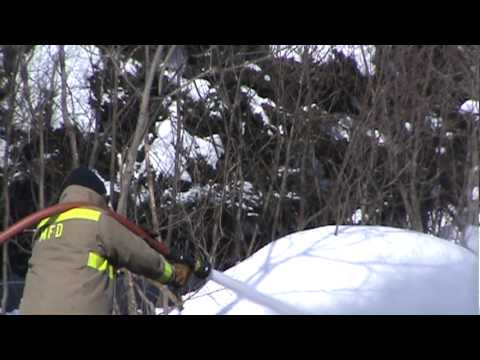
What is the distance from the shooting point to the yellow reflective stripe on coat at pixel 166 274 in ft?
9.24

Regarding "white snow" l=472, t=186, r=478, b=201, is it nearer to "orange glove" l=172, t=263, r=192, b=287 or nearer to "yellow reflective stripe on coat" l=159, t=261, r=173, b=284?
"orange glove" l=172, t=263, r=192, b=287

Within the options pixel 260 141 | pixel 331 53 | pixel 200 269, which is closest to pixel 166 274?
pixel 200 269

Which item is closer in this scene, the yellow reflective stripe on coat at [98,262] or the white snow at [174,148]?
the yellow reflective stripe on coat at [98,262]

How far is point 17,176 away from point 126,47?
2.54 metres

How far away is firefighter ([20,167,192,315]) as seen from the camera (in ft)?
8.13

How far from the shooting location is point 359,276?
4387mm

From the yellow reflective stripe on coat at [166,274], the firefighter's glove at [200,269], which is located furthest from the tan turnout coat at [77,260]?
the firefighter's glove at [200,269]

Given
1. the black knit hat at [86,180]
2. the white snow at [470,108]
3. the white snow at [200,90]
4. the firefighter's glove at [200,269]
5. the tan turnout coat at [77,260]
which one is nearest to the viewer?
the tan turnout coat at [77,260]

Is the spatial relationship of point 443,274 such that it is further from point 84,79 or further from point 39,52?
point 39,52

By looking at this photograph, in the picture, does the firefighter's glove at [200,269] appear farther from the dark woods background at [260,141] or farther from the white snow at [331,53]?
the white snow at [331,53]

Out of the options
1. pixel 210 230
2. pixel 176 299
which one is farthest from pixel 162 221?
pixel 176 299

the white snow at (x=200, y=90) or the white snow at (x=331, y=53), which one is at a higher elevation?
the white snow at (x=331, y=53)

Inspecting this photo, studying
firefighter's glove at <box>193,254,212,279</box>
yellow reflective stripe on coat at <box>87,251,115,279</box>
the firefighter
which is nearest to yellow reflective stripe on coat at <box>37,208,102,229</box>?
the firefighter

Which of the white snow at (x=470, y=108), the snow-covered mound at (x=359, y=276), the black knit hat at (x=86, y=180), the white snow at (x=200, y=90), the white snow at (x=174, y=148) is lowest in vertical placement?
the snow-covered mound at (x=359, y=276)
